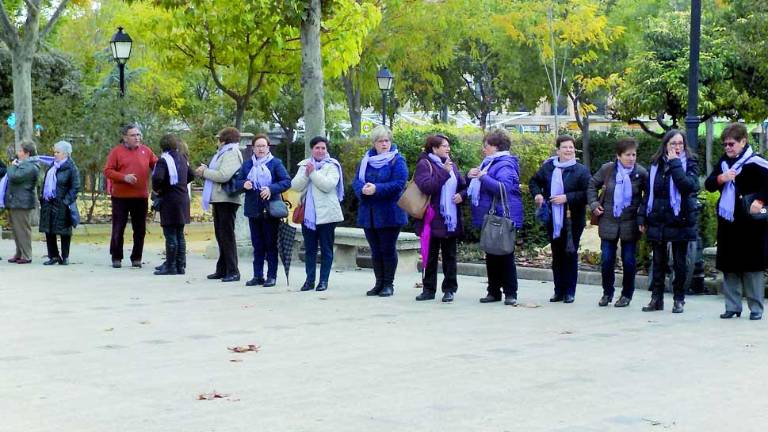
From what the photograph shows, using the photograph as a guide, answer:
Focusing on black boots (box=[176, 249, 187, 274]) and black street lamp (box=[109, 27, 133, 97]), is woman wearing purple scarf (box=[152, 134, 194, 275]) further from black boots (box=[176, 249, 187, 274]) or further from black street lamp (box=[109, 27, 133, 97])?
black street lamp (box=[109, 27, 133, 97])

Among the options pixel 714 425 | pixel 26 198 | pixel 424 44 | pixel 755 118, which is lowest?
pixel 714 425

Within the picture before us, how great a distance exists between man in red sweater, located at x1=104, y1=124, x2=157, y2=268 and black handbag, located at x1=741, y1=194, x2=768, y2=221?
813cm

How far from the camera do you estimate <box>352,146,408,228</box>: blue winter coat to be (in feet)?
44.7

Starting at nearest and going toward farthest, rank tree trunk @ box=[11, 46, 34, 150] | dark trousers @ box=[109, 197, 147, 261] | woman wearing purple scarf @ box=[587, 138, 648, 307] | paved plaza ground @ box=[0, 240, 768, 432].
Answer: paved plaza ground @ box=[0, 240, 768, 432] → woman wearing purple scarf @ box=[587, 138, 648, 307] → dark trousers @ box=[109, 197, 147, 261] → tree trunk @ box=[11, 46, 34, 150]

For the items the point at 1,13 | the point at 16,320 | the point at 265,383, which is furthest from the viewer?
the point at 1,13

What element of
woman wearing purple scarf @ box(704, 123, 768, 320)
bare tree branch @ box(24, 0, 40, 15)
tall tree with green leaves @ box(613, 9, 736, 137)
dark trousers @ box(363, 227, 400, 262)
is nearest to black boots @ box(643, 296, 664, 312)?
woman wearing purple scarf @ box(704, 123, 768, 320)

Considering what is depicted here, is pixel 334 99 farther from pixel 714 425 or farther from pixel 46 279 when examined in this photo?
pixel 714 425

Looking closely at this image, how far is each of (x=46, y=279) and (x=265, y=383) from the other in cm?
806

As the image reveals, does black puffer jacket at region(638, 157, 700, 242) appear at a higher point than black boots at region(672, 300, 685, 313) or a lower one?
higher

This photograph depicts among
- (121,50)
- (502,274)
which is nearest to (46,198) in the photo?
(502,274)

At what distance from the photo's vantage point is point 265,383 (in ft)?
28.1

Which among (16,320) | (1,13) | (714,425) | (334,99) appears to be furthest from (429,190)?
(334,99)

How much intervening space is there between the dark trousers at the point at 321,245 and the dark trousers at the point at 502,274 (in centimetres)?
191

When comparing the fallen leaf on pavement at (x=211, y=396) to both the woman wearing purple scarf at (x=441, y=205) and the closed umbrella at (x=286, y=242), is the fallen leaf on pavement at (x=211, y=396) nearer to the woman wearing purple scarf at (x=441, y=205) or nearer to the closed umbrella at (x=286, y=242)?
the woman wearing purple scarf at (x=441, y=205)
